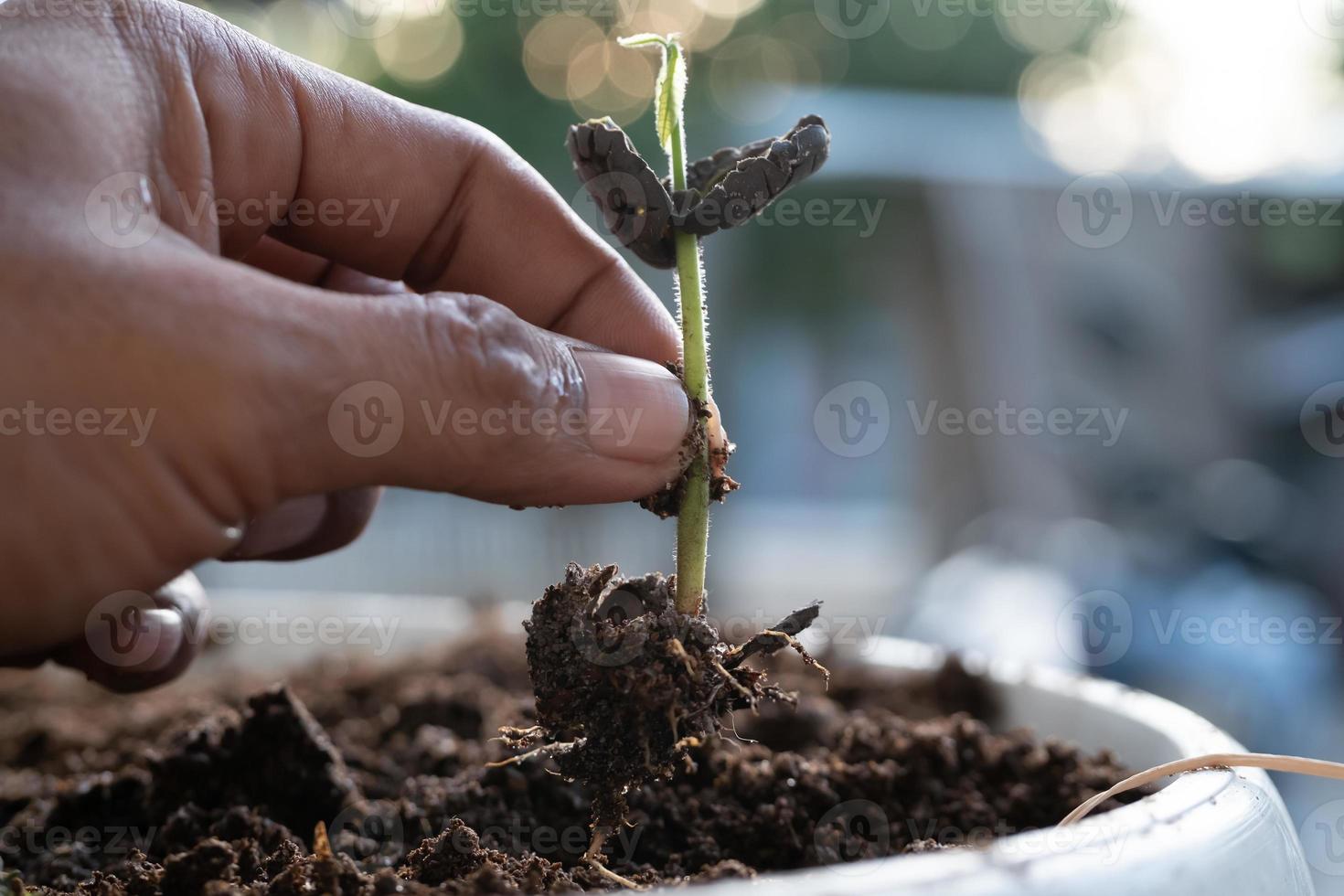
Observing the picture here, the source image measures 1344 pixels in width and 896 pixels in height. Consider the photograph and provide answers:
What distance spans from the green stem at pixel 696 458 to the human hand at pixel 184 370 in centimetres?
4

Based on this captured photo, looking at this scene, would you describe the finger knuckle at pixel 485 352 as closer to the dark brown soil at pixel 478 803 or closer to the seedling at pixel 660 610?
the seedling at pixel 660 610

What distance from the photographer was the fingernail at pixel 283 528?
964mm

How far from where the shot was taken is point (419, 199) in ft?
2.82

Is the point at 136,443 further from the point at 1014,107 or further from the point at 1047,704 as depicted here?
the point at 1014,107

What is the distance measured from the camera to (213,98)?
0.68m

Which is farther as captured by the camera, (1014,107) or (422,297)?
(1014,107)

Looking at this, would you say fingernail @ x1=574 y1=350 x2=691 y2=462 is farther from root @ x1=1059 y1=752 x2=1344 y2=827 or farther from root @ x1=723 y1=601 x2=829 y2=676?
root @ x1=1059 y1=752 x2=1344 y2=827

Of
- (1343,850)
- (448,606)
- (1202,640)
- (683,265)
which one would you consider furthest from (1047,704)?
(1202,640)

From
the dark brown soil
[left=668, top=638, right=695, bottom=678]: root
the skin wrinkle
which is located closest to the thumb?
[left=668, top=638, right=695, bottom=678]: root

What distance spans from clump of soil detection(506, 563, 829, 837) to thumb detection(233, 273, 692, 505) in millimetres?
87

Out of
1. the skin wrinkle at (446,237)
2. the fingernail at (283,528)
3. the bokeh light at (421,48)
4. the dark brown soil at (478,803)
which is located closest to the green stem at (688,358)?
the dark brown soil at (478,803)

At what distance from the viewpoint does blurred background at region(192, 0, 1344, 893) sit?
255cm

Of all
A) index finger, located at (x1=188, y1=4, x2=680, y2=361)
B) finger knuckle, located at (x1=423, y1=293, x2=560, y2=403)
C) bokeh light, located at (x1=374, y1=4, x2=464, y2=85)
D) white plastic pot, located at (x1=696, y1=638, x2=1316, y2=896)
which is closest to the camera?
white plastic pot, located at (x1=696, y1=638, x2=1316, y2=896)

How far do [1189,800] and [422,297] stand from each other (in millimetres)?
501
